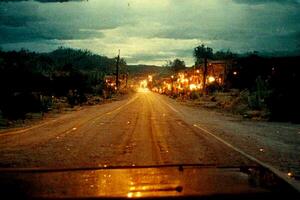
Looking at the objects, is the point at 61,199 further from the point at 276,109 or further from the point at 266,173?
the point at 276,109

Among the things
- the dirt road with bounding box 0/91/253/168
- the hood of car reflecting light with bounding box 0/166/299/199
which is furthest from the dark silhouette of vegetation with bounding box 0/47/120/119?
the hood of car reflecting light with bounding box 0/166/299/199

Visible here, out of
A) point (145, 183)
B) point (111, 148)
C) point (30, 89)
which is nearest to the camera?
point (145, 183)

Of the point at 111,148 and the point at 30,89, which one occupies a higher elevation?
the point at 30,89

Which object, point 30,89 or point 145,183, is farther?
point 30,89

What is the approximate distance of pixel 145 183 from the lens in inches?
267

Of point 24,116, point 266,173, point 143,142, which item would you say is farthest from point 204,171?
point 24,116

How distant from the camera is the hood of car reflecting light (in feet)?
19.8

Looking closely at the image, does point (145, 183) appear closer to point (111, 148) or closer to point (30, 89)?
point (111, 148)

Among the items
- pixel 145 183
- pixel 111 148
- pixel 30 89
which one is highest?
pixel 145 183

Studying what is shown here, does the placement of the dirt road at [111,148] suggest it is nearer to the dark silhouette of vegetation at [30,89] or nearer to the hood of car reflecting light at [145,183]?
the hood of car reflecting light at [145,183]

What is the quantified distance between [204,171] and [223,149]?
8.90 m

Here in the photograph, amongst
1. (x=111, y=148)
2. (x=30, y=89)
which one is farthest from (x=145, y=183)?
(x=30, y=89)

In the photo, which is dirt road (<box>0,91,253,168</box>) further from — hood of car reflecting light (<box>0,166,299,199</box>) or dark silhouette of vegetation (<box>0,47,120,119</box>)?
dark silhouette of vegetation (<box>0,47,120,119</box>)

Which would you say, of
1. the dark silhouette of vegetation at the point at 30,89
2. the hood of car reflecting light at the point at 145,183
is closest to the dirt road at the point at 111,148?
the hood of car reflecting light at the point at 145,183
